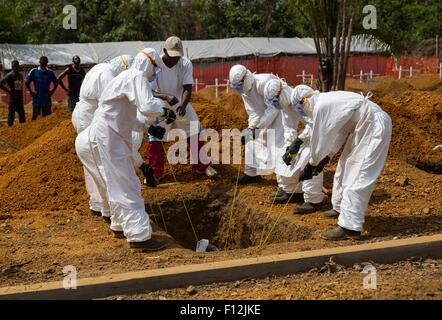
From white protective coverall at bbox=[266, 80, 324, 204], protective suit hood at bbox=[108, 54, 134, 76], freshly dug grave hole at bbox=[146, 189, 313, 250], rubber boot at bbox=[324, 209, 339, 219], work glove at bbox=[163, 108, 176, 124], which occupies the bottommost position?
freshly dug grave hole at bbox=[146, 189, 313, 250]

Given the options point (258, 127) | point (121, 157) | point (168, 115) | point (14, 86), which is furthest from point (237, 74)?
point (14, 86)

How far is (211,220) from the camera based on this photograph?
9.12 metres

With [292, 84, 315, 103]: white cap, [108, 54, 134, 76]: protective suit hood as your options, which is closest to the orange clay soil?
[292, 84, 315, 103]: white cap

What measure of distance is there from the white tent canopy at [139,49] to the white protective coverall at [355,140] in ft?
55.2

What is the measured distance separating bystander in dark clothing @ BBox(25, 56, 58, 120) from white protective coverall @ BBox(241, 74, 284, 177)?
7158 mm

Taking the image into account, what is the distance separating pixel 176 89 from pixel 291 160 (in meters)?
1.99

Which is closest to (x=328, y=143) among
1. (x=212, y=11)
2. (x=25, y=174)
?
(x=25, y=174)

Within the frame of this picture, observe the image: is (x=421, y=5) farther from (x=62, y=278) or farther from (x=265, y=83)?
(x=62, y=278)

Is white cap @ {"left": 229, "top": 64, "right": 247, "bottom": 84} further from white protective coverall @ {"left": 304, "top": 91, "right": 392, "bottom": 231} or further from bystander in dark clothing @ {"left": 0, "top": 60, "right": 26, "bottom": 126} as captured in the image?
bystander in dark clothing @ {"left": 0, "top": 60, "right": 26, "bottom": 126}

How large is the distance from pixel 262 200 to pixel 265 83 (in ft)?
5.12

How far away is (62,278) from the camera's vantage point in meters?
5.92

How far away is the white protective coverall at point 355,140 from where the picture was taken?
6645 millimetres

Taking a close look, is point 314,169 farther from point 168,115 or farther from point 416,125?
point 416,125

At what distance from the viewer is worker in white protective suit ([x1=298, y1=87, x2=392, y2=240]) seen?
262 inches
